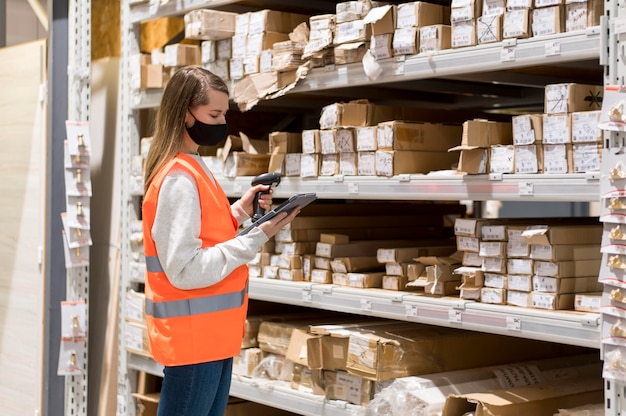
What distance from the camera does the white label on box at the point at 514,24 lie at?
302cm

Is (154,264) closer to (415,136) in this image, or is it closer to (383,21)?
(415,136)

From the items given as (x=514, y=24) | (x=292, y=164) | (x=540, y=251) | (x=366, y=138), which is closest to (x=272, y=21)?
(x=292, y=164)

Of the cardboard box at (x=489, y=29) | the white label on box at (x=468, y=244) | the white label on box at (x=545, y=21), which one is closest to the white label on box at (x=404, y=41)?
the cardboard box at (x=489, y=29)

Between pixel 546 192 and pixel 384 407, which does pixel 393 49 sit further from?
pixel 384 407

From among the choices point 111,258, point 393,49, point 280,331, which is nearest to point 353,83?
point 393,49

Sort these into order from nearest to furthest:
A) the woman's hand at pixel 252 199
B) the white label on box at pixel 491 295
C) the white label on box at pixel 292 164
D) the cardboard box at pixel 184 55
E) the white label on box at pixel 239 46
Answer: the white label on box at pixel 491 295 < the woman's hand at pixel 252 199 < the white label on box at pixel 292 164 < the white label on box at pixel 239 46 < the cardboard box at pixel 184 55

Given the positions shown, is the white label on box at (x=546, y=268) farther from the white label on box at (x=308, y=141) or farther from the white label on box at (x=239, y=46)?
the white label on box at (x=239, y=46)

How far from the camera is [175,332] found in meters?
3.01

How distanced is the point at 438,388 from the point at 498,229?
2.04 feet

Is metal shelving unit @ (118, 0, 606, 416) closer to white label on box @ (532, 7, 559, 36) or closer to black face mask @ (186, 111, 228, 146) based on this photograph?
white label on box @ (532, 7, 559, 36)

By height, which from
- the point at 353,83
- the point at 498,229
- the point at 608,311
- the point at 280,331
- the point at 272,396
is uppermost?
the point at 353,83

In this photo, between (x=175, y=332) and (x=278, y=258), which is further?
(x=278, y=258)

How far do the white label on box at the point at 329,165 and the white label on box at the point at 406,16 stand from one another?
61 cm

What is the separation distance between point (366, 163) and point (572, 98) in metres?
0.91
